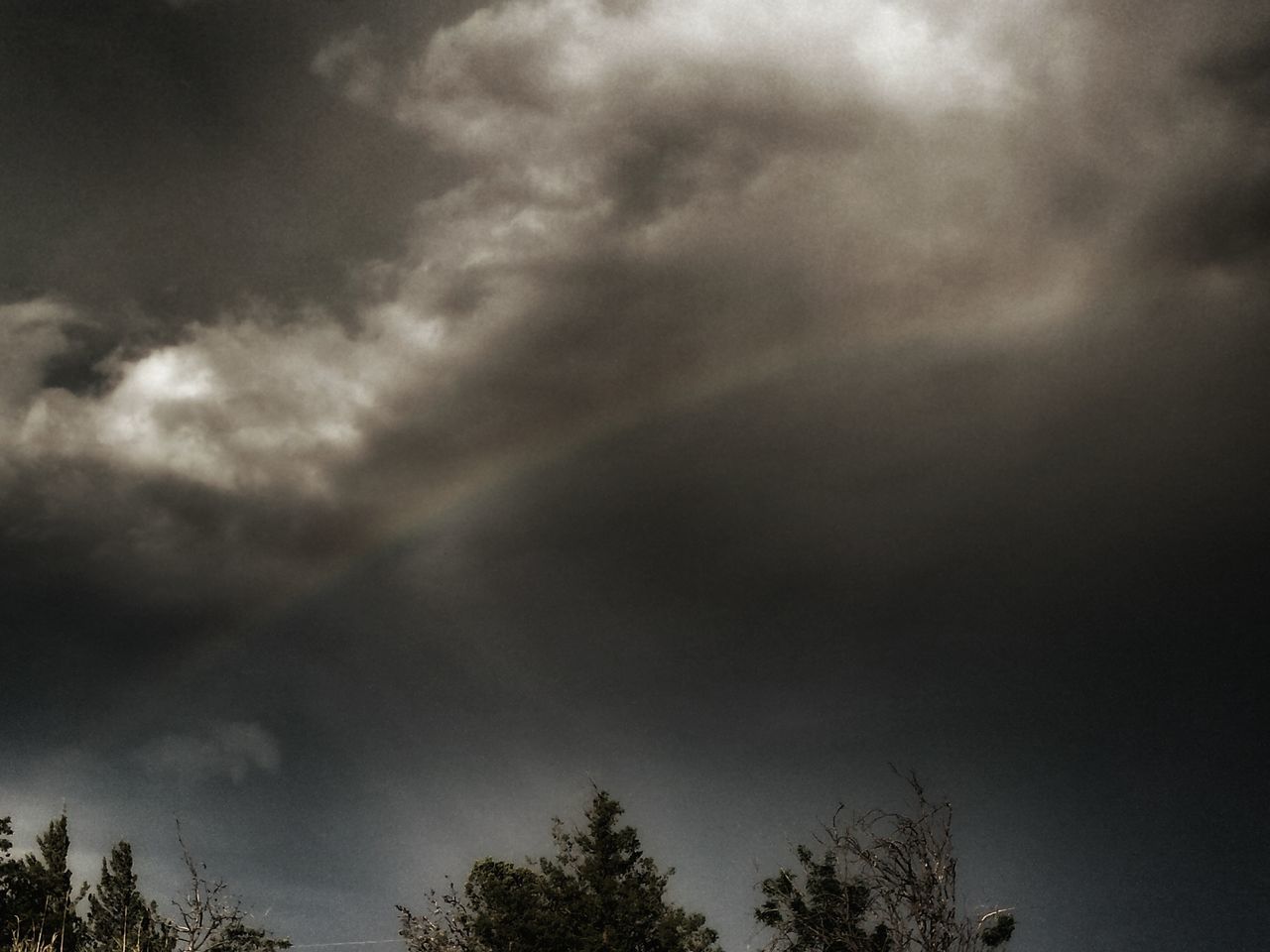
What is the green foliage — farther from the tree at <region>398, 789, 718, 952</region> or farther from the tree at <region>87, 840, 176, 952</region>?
the tree at <region>87, 840, 176, 952</region>

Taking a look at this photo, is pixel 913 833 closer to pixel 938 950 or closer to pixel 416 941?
pixel 938 950

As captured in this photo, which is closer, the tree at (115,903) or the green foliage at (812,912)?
the green foliage at (812,912)

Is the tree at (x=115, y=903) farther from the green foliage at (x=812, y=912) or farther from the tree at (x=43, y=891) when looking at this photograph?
the green foliage at (x=812, y=912)

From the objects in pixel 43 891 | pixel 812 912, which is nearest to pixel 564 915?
pixel 812 912

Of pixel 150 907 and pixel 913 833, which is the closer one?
pixel 913 833

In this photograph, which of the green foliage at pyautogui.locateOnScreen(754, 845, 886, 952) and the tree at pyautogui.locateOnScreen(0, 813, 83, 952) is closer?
the green foliage at pyautogui.locateOnScreen(754, 845, 886, 952)

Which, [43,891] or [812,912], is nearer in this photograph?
[812,912]

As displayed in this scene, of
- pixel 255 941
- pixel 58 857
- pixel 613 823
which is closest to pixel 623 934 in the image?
pixel 613 823

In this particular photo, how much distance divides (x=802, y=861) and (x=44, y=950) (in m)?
32.6

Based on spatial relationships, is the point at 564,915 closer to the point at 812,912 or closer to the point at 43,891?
the point at 812,912

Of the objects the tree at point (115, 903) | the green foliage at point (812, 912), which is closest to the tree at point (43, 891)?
the tree at point (115, 903)

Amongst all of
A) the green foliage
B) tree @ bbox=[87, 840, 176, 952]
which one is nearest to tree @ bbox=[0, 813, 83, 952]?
tree @ bbox=[87, 840, 176, 952]

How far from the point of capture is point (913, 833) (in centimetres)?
2402

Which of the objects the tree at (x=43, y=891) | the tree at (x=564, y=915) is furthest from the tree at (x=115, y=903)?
the tree at (x=564, y=915)
